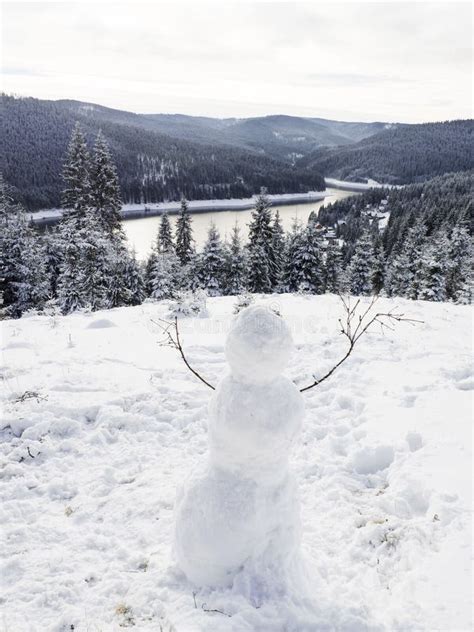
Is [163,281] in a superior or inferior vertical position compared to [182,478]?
inferior

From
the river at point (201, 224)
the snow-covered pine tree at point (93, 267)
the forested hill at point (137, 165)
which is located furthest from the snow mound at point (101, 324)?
the forested hill at point (137, 165)

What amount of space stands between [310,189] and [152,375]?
177 meters

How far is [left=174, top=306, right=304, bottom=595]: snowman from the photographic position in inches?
125

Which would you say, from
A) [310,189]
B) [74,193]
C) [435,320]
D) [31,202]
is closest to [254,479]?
[435,320]

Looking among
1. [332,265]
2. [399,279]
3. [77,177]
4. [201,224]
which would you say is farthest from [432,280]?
[201,224]

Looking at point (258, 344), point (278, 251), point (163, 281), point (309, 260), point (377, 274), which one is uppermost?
point (258, 344)

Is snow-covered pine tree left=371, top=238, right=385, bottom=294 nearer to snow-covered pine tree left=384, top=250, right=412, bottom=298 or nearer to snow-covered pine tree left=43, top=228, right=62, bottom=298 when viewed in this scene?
snow-covered pine tree left=384, top=250, right=412, bottom=298

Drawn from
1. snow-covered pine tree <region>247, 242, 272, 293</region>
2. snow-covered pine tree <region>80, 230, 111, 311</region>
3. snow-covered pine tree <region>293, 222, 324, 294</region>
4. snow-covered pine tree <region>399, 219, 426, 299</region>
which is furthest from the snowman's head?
snow-covered pine tree <region>399, 219, 426, 299</region>

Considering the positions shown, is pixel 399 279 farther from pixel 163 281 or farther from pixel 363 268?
pixel 163 281

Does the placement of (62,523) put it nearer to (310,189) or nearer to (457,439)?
(457,439)

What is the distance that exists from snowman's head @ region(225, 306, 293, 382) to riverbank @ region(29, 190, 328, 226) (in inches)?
3872

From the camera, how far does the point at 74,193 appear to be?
1072 inches

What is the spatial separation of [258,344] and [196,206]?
135 metres

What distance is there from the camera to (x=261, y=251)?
101 ft
